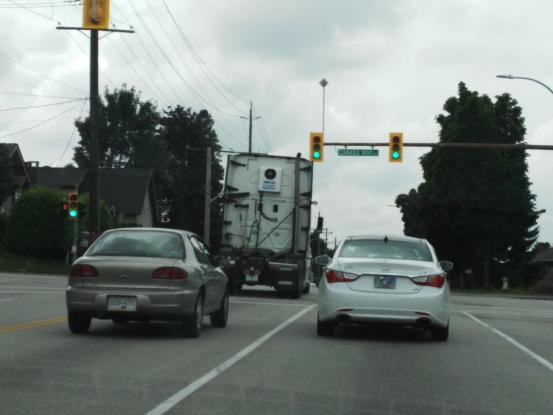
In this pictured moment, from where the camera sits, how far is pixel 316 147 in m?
29.2

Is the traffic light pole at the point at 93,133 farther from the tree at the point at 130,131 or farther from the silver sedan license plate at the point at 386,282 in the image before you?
the tree at the point at 130,131

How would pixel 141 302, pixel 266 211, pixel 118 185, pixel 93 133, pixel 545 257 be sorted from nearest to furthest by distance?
pixel 141 302 → pixel 266 211 → pixel 93 133 → pixel 118 185 → pixel 545 257

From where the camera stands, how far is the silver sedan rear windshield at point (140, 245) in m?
13.1

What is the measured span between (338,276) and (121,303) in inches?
121

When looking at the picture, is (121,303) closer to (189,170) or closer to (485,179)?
(485,179)

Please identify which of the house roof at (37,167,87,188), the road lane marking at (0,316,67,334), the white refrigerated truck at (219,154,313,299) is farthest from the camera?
the house roof at (37,167,87,188)

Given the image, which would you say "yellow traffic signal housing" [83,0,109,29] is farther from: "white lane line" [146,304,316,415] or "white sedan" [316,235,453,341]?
"white sedan" [316,235,453,341]

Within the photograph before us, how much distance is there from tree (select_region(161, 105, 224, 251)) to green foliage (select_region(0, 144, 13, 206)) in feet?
98.1

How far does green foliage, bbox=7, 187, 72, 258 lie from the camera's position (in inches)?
2144

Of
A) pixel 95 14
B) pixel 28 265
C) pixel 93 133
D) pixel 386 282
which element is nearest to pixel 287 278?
pixel 93 133

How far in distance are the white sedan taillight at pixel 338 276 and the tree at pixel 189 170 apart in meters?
73.8

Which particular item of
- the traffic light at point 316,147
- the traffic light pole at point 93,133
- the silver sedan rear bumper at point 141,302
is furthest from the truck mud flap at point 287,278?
the silver sedan rear bumper at point 141,302

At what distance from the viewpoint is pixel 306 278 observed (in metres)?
30.2

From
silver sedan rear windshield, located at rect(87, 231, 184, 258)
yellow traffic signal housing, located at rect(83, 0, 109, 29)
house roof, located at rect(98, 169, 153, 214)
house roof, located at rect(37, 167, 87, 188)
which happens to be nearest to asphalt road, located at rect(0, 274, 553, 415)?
silver sedan rear windshield, located at rect(87, 231, 184, 258)
